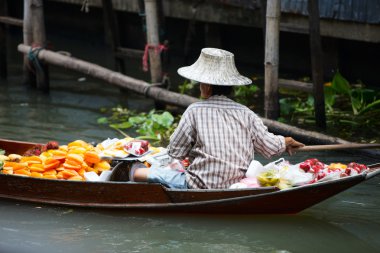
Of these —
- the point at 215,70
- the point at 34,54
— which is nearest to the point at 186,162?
the point at 215,70

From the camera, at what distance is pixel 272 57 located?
906 cm

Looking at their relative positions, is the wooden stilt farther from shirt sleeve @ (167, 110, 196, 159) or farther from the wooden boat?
shirt sleeve @ (167, 110, 196, 159)

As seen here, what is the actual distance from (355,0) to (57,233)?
5137 mm

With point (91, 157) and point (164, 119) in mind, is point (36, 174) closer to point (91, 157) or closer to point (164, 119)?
point (91, 157)

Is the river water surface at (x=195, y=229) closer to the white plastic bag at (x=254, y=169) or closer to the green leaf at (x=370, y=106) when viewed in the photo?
the white plastic bag at (x=254, y=169)

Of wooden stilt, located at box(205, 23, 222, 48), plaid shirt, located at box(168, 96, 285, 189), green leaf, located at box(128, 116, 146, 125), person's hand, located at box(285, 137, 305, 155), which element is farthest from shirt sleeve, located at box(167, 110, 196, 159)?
wooden stilt, located at box(205, 23, 222, 48)

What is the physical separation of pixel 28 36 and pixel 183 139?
18.6ft

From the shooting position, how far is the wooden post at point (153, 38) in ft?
32.3

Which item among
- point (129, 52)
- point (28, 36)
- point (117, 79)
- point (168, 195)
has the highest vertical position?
point (28, 36)

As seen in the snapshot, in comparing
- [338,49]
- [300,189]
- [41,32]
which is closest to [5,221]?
[300,189]

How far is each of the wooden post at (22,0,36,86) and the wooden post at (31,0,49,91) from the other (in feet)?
0.40

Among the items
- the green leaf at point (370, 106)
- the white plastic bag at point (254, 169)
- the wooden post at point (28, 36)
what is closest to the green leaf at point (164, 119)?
the green leaf at point (370, 106)

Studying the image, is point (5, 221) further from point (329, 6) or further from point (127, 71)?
point (127, 71)

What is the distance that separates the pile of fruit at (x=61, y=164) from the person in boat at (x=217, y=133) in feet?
2.91
